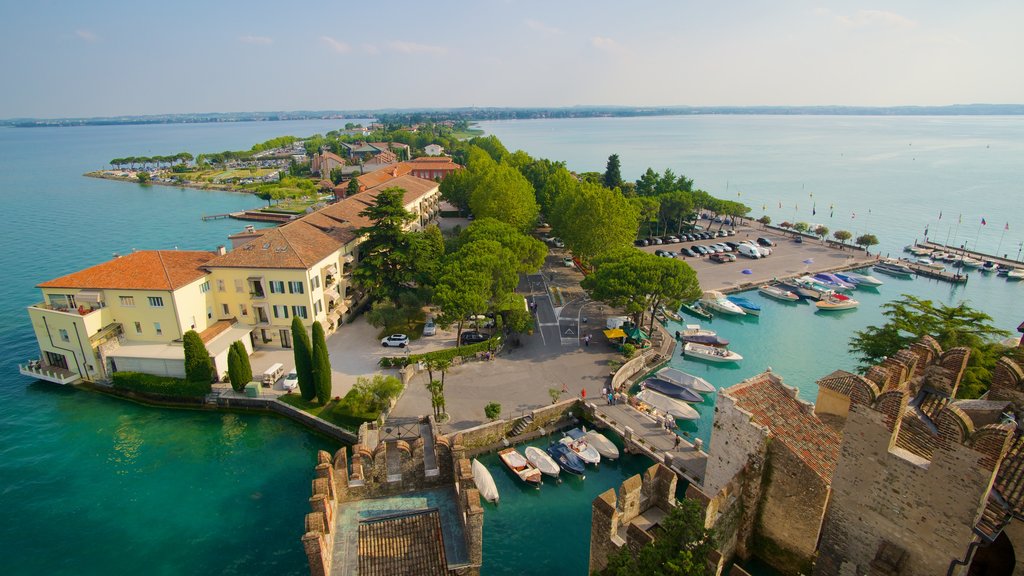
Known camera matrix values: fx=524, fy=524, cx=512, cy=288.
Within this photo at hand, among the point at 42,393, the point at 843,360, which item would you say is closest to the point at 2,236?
the point at 42,393

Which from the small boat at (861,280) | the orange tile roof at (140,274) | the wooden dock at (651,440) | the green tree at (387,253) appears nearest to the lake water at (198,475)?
the wooden dock at (651,440)

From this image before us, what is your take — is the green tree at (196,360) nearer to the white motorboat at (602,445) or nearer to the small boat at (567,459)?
the small boat at (567,459)

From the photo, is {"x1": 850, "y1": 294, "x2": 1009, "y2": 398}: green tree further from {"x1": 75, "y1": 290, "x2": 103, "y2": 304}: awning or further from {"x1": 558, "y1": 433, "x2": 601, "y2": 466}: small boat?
{"x1": 75, "y1": 290, "x2": 103, "y2": 304}: awning

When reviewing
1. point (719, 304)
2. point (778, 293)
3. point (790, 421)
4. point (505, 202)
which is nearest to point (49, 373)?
point (505, 202)

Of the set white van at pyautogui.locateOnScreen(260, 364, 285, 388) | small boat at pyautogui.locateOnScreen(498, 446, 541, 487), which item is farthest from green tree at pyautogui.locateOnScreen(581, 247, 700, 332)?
white van at pyautogui.locateOnScreen(260, 364, 285, 388)

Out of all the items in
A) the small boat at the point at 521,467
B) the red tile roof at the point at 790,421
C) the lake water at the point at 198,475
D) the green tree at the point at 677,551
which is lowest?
the lake water at the point at 198,475

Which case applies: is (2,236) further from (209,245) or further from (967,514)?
(967,514)
